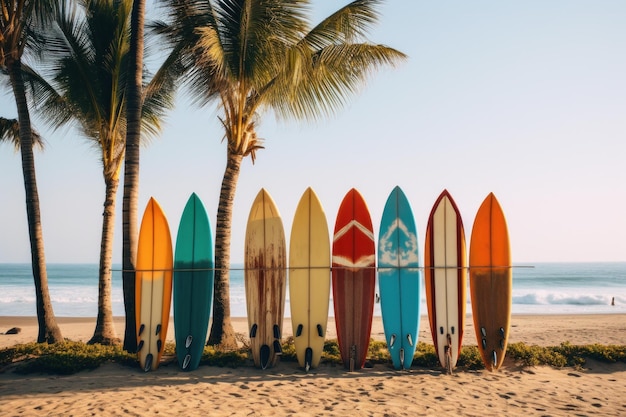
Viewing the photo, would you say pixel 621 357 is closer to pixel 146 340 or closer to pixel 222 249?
pixel 222 249

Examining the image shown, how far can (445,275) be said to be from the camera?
6.34m

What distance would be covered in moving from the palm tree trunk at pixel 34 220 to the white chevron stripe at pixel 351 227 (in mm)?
4144

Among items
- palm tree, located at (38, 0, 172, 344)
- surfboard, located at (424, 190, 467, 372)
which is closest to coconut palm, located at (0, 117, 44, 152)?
palm tree, located at (38, 0, 172, 344)

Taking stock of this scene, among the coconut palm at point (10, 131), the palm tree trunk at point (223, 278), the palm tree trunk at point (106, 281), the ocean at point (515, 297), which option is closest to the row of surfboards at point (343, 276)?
the palm tree trunk at point (223, 278)

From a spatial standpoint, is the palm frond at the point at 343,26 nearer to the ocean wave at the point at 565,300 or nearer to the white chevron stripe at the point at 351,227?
the white chevron stripe at the point at 351,227

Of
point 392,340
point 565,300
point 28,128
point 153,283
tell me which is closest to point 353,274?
point 392,340

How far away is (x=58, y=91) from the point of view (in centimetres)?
893

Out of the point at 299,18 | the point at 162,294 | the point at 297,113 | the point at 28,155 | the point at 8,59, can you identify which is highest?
the point at 299,18

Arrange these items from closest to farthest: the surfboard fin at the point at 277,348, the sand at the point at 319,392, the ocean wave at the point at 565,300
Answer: the sand at the point at 319,392 → the surfboard fin at the point at 277,348 → the ocean wave at the point at 565,300

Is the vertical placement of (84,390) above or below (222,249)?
below

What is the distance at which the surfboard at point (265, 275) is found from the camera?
6.12 meters

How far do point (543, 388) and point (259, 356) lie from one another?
3.02 meters

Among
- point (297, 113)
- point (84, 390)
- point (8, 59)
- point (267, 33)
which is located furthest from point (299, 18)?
point (84, 390)

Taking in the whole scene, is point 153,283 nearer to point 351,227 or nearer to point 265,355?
point 265,355
